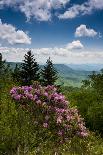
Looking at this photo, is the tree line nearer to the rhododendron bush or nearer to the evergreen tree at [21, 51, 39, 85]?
the evergreen tree at [21, 51, 39, 85]

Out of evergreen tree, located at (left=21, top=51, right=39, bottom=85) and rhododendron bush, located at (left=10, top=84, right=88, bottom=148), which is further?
evergreen tree, located at (left=21, top=51, right=39, bottom=85)

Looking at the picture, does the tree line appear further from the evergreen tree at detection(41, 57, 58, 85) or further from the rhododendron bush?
the rhododendron bush

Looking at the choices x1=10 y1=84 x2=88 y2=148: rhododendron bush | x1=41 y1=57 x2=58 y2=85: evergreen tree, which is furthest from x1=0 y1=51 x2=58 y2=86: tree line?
x1=10 y1=84 x2=88 y2=148: rhododendron bush

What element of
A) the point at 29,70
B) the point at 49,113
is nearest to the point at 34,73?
the point at 29,70

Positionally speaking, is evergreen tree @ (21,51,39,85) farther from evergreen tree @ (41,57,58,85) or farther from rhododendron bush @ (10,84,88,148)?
rhododendron bush @ (10,84,88,148)

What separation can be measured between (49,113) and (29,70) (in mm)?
42909

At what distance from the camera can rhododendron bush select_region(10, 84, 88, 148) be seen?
1942 cm

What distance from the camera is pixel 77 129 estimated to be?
65.7 ft

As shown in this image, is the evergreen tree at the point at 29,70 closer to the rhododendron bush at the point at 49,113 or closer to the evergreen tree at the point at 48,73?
the evergreen tree at the point at 48,73

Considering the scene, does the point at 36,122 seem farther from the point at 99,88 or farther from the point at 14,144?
the point at 99,88

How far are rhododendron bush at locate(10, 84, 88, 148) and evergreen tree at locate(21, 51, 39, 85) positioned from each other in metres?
39.0

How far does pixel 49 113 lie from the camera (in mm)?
19766

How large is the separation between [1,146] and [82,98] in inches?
1052

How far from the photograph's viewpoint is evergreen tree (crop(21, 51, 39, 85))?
60.8 m
